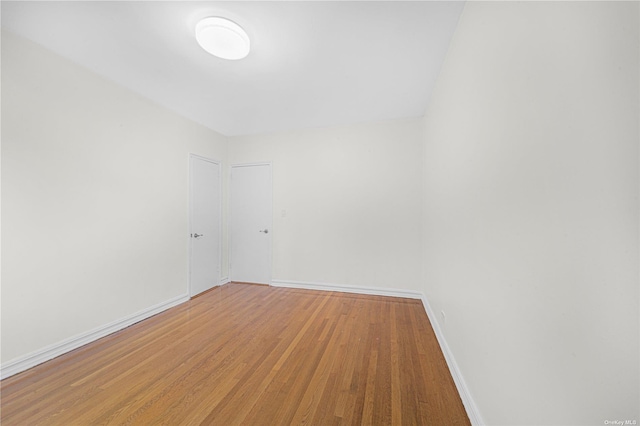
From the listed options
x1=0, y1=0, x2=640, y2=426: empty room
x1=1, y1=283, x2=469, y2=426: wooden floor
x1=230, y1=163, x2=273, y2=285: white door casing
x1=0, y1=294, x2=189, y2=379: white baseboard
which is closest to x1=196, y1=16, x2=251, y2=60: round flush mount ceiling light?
x1=0, y1=0, x2=640, y2=426: empty room

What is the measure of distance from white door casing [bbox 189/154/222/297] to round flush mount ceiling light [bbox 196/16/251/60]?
2.00m

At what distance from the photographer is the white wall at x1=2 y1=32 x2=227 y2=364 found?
5.97 feet

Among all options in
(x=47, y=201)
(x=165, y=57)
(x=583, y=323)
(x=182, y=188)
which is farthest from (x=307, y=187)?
(x=583, y=323)

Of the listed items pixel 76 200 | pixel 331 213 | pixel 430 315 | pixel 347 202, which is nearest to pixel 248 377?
pixel 430 315

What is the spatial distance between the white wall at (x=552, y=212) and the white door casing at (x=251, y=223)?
3.26 meters

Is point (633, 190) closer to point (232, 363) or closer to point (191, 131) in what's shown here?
point (232, 363)

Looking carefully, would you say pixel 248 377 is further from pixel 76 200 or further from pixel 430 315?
pixel 76 200

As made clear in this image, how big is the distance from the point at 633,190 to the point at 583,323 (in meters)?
0.38

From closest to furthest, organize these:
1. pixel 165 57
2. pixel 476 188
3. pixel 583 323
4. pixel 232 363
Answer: pixel 583 323 < pixel 476 188 < pixel 232 363 < pixel 165 57

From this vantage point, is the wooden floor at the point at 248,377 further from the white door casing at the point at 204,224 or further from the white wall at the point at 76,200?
the white door casing at the point at 204,224

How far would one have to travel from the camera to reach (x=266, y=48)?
195 cm

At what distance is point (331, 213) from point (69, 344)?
327cm

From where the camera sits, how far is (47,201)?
1992mm

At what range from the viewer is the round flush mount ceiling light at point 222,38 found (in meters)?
1.68
